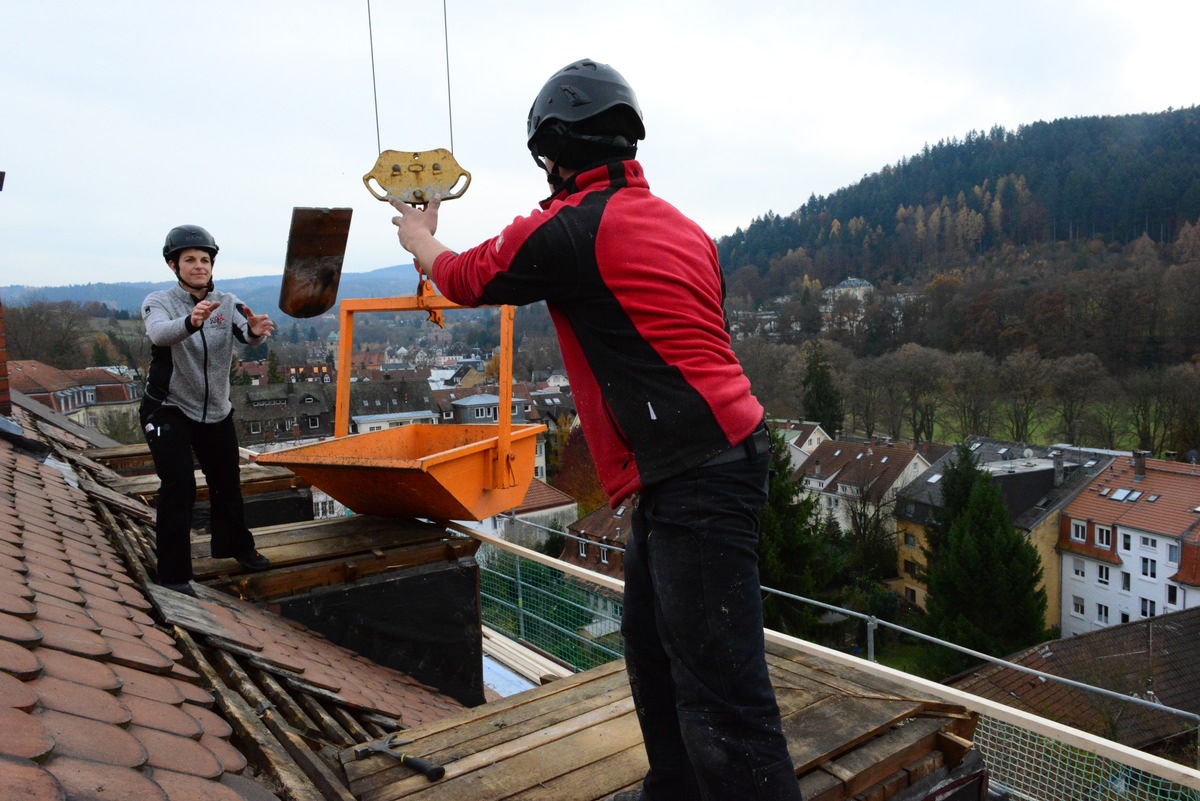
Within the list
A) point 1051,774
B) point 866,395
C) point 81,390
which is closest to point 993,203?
point 866,395

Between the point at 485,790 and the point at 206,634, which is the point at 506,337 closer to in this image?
the point at 206,634

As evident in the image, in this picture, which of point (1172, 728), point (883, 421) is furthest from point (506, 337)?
point (883, 421)

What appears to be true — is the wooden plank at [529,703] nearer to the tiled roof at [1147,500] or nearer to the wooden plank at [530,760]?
the wooden plank at [530,760]

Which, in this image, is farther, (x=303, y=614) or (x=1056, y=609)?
(x=1056, y=609)

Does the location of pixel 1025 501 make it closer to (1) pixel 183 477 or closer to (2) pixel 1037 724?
(2) pixel 1037 724

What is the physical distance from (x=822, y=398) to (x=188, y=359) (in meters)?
56.2

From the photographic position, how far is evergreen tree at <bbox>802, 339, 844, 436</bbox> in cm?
5708

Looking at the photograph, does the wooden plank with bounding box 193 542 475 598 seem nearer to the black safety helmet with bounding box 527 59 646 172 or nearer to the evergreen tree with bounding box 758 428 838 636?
the black safety helmet with bounding box 527 59 646 172

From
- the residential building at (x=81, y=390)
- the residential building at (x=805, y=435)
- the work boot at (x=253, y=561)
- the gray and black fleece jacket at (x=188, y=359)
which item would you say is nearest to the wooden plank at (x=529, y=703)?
the work boot at (x=253, y=561)

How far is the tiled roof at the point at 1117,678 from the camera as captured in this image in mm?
18297

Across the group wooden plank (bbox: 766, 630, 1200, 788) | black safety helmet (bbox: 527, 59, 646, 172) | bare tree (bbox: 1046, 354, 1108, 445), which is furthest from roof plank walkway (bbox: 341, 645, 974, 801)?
bare tree (bbox: 1046, 354, 1108, 445)

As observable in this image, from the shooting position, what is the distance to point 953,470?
35.1m

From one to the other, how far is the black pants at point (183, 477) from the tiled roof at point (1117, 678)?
1682 centimetres

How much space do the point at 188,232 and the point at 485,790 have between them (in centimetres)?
296
